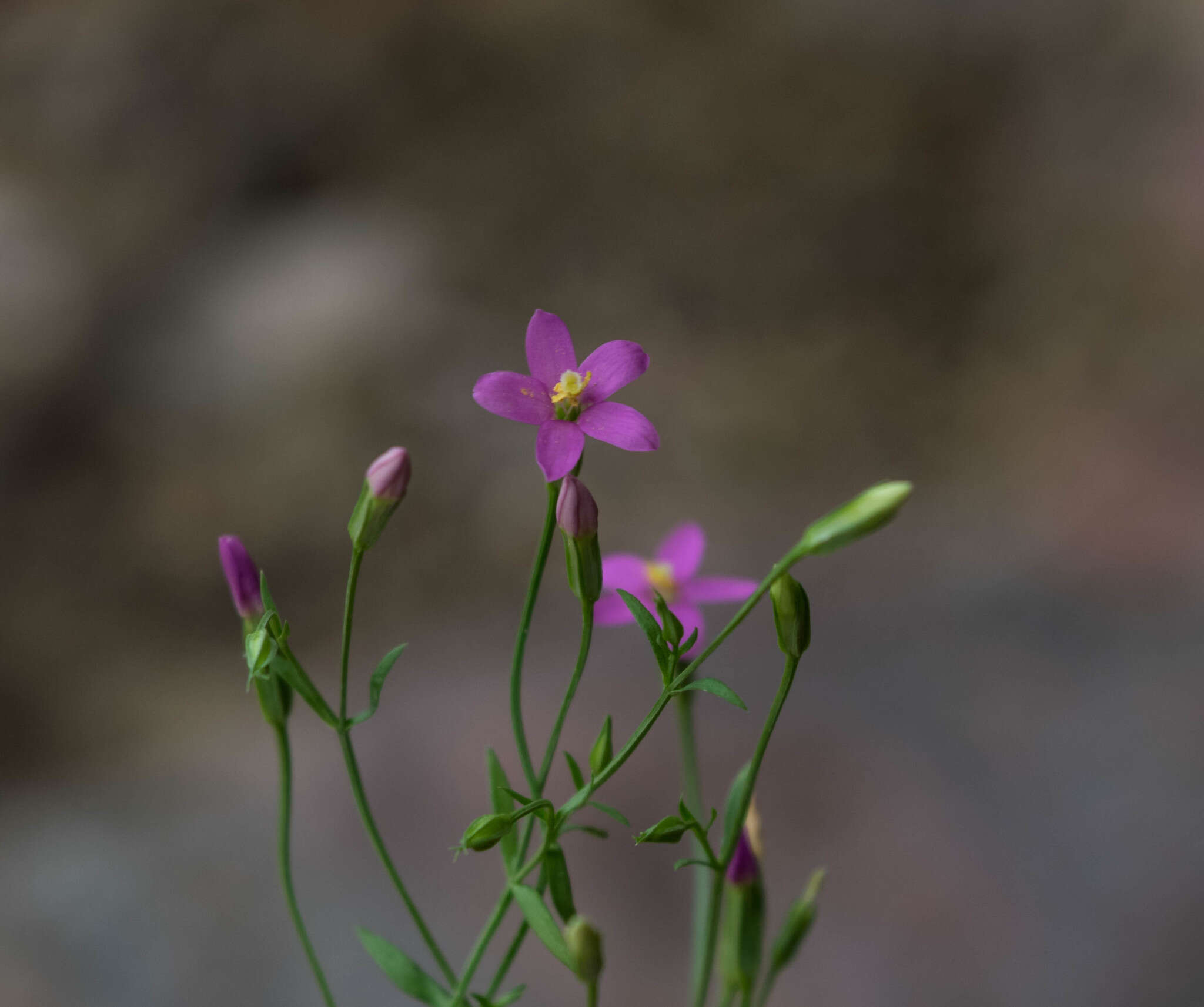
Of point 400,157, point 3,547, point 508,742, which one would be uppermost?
point 400,157

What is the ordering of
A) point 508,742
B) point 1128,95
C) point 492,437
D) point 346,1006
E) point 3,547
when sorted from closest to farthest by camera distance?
point 346,1006 < point 508,742 < point 3,547 < point 492,437 < point 1128,95

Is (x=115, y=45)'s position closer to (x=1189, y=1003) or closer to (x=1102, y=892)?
(x=1102, y=892)

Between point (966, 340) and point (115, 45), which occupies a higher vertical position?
point (115, 45)

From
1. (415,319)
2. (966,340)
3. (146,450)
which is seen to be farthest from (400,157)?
(966,340)

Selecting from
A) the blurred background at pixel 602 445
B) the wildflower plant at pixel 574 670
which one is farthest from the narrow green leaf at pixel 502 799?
the blurred background at pixel 602 445

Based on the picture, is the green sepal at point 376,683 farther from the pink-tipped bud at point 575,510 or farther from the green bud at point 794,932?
the green bud at point 794,932

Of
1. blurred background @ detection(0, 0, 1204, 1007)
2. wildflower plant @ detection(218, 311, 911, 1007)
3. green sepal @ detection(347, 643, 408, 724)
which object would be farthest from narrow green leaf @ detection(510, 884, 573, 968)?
blurred background @ detection(0, 0, 1204, 1007)

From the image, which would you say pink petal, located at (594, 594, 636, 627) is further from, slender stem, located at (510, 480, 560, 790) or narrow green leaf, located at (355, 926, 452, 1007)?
narrow green leaf, located at (355, 926, 452, 1007)
